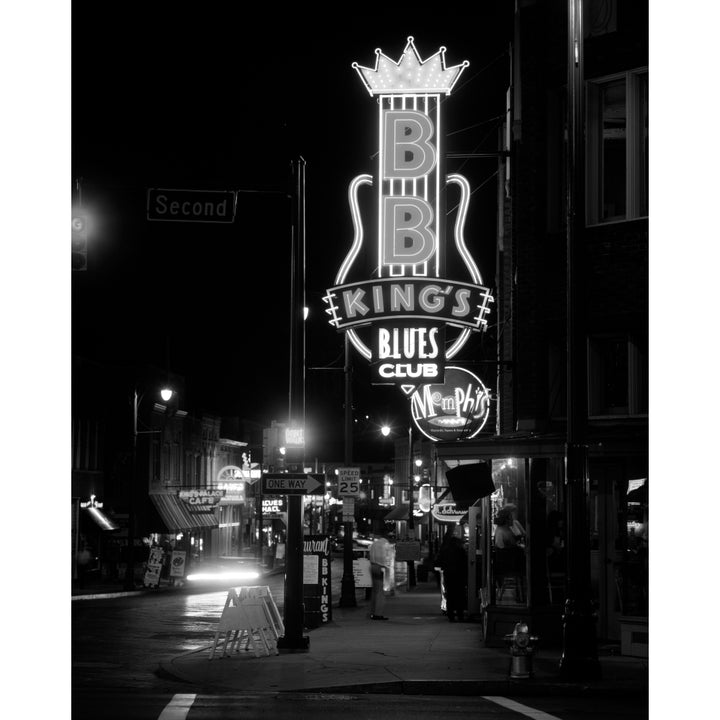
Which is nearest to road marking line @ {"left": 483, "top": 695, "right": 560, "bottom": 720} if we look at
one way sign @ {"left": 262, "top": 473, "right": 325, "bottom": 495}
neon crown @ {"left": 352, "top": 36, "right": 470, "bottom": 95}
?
one way sign @ {"left": 262, "top": 473, "right": 325, "bottom": 495}

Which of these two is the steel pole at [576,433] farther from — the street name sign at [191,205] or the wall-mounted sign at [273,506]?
the wall-mounted sign at [273,506]

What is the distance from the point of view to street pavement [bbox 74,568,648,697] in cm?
1414

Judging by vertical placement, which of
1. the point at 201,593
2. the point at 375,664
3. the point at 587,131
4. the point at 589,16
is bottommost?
the point at 201,593

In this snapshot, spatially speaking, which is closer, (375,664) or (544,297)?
(375,664)

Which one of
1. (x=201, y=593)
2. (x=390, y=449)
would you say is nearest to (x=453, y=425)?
(x=201, y=593)

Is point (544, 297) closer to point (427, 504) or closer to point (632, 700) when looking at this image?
point (632, 700)

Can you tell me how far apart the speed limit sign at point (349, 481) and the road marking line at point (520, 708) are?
1616cm

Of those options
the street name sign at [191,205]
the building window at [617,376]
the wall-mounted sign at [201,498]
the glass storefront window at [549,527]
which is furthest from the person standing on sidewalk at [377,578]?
the wall-mounted sign at [201,498]

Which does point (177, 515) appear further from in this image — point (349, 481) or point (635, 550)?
point (635, 550)

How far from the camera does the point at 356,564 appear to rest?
3206cm

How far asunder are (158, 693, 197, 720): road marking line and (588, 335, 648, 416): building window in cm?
836

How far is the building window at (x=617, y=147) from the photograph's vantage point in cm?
1853
